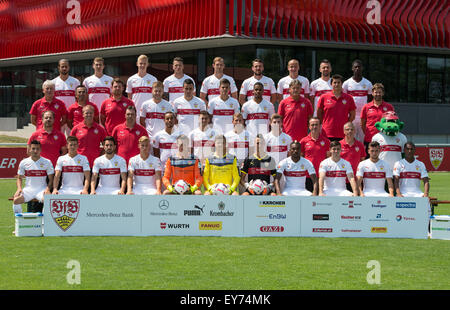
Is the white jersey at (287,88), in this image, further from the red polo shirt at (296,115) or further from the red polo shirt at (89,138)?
the red polo shirt at (89,138)

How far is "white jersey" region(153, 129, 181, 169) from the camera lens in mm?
13938

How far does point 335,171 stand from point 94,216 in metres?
4.56

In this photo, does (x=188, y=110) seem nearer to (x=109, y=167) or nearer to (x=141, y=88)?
(x=141, y=88)

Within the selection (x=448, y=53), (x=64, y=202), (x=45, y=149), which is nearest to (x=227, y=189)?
(x=64, y=202)

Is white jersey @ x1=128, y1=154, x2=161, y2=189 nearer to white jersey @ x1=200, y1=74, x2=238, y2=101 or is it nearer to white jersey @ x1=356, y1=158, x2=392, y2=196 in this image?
white jersey @ x1=200, y1=74, x2=238, y2=101

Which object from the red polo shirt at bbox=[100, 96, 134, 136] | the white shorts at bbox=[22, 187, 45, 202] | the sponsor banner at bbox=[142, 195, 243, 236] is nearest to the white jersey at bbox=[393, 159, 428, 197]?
the sponsor banner at bbox=[142, 195, 243, 236]

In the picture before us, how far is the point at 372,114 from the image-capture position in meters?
14.8

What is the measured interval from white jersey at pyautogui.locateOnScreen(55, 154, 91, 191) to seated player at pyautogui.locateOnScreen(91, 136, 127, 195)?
26 cm

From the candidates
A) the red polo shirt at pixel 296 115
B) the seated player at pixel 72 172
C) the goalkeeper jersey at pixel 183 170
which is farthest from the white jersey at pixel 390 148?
the seated player at pixel 72 172

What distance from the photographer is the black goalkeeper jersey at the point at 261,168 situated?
530 inches

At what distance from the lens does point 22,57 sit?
43.1 metres

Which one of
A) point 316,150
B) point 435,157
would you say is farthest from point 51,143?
point 435,157
